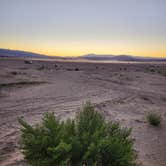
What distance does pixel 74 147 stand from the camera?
3.68 meters

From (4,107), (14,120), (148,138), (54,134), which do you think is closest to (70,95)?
(4,107)

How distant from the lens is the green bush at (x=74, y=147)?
11.4 feet

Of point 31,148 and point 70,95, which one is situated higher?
point 31,148

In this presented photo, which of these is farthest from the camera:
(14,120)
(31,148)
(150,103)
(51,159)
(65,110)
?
(150,103)

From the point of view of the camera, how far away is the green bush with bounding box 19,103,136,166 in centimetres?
349

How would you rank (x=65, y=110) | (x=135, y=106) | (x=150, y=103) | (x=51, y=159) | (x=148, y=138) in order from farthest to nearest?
(x=150, y=103), (x=135, y=106), (x=65, y=110), (x=148, y=138), (x=51, y=159)

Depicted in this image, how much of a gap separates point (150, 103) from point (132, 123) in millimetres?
5505

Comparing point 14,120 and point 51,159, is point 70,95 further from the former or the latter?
point 51,159

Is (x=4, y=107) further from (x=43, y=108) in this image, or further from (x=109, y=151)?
(x=109, y=151)

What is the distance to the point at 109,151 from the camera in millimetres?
3623

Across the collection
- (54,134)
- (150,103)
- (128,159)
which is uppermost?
(54,134)

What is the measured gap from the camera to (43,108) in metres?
11.2

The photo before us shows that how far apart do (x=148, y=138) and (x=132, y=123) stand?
1.62m

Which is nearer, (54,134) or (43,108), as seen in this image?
(54,134)
